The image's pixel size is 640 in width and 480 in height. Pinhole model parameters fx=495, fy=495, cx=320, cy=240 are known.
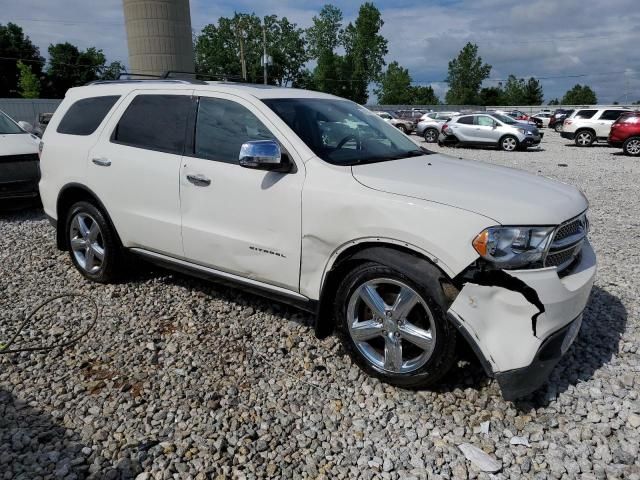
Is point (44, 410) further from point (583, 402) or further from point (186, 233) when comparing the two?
point (583, 402)

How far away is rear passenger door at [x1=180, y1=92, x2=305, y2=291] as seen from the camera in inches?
126

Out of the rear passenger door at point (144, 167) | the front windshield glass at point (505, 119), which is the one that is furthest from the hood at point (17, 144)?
the front windshield glass at point (505, 119)

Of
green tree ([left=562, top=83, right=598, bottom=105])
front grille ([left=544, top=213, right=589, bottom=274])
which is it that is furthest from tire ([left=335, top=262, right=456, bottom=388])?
green tree ([left=562, top=83, right=598, bottom=105])

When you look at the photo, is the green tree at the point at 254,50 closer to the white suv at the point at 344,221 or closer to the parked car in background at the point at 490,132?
the parked car in background at the point at 490,132

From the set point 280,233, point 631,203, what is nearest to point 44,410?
point 280,233

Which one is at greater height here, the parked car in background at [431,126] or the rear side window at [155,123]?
the rear side window at [155,123]

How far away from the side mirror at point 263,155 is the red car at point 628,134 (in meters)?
18.3

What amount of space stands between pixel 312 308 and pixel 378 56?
78.2 metres

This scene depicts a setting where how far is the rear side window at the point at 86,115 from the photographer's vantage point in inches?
173

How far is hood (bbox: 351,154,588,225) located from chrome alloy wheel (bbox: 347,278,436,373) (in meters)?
0.56

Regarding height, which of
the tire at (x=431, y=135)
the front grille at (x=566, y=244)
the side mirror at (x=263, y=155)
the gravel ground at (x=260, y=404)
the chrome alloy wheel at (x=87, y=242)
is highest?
the side mirror at (x=263, y=155)


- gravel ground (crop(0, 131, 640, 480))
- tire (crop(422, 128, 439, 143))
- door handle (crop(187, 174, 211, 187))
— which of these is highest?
door handle (crop(187, 174, 211, 187))

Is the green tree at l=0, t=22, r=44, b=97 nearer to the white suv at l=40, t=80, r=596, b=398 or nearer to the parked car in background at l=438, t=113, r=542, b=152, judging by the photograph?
the parked car in background at l=438, t=113, r=542, b=152

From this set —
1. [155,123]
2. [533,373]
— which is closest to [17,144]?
[155,123]
